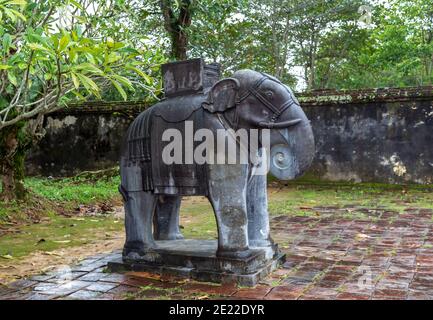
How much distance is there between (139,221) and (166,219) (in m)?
0.48

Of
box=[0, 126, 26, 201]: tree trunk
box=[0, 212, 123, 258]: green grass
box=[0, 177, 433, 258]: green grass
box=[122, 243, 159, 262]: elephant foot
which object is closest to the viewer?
box=[122, 243, 159, 262]: elephant foot

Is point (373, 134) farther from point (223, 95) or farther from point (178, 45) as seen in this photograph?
point (223, 95)

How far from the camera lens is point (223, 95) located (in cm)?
393

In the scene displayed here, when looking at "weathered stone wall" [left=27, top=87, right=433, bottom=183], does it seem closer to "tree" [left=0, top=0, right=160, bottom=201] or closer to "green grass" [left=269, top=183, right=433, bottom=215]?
"green grass" [left=269, top=183, right=433, bottom=215]

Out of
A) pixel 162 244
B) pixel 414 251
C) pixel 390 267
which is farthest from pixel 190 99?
pixel 414 251

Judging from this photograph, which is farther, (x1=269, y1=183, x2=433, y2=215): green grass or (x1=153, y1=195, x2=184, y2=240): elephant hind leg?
(x1=269, y1=183, x2=433, y2=215): green grass

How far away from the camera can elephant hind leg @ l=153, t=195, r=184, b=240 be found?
4716 millimetres

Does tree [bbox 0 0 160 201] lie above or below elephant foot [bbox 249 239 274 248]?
above

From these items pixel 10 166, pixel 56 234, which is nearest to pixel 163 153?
pixel 56 234

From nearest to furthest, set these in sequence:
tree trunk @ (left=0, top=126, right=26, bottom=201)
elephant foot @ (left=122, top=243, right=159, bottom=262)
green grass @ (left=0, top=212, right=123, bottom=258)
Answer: elephant foot @ (left=122, top=243, right=159, bottom=262) → green grass @ (left=0, top=212, right=123, bottom=258) → tree trunk @ (left=0, top=126, right=26, bottom=201)

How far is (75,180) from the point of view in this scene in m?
10.9

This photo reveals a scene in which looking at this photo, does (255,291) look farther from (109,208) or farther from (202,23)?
(202,23)

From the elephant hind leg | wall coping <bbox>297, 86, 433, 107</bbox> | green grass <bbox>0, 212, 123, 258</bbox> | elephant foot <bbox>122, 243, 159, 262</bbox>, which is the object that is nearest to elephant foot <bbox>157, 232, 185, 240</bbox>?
the elephant hind leg

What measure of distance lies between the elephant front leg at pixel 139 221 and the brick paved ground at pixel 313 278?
25 cm
